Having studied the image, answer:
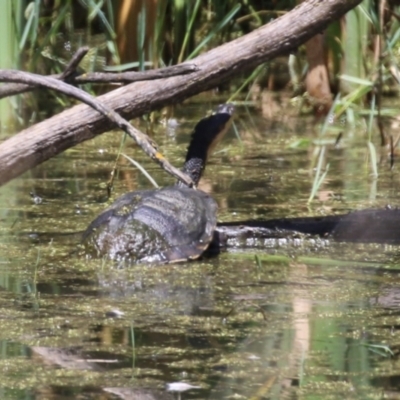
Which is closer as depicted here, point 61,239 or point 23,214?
point 61,239

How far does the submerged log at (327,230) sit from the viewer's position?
3582mm

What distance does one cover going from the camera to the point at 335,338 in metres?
2.44

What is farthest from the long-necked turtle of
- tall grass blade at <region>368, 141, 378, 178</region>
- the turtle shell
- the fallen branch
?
tall grass blade at <region>368, 141, 378, 178</region>

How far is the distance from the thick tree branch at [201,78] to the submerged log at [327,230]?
50 centimetres

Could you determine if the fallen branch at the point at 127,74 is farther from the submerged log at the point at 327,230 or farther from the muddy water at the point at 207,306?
the submerged log at the point at 327,230

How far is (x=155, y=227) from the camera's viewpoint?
3469 mm

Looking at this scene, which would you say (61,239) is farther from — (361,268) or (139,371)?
(139,371)

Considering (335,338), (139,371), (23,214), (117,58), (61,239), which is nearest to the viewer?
(139,371)

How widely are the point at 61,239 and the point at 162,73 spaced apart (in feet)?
2.96

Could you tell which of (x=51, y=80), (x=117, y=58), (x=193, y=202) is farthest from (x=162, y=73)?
(x=117, y=58)

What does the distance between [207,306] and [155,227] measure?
74 cm

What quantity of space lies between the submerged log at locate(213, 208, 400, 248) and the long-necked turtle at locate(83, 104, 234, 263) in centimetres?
9

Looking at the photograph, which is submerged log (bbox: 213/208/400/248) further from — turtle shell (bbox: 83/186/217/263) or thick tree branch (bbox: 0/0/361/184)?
thick tree branch (bbox: 0/0/361/184)

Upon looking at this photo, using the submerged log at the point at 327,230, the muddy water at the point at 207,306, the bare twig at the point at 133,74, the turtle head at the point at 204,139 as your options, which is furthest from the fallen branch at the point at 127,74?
the turtle head at the point at 204,139
